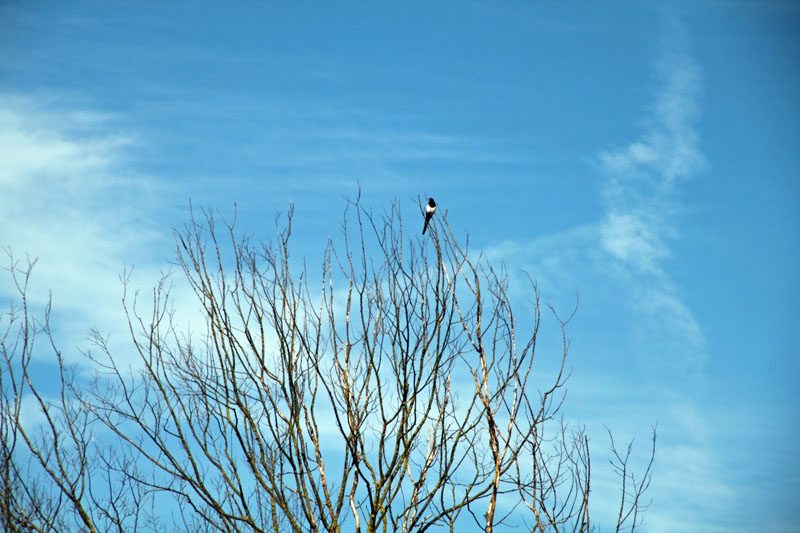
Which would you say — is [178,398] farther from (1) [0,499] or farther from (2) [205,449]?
(1) [0,499]

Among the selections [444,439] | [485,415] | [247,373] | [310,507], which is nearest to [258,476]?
[310,507]

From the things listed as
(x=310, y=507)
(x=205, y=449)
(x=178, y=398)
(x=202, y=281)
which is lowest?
(x=310, y=507)

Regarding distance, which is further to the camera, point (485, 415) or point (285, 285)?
point (285, 285)

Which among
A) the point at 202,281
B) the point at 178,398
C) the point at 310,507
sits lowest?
the point at 310,507

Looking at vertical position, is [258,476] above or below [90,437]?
below

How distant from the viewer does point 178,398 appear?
14.2ft

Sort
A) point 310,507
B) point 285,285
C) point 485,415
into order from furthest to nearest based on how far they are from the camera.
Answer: point 285,285 → point 485,415 → point 310,507

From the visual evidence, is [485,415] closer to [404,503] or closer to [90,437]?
[404,503]

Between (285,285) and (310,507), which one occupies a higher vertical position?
(285,285)

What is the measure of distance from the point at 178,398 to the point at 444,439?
1.71 m

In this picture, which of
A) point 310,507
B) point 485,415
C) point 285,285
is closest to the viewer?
point 310,507

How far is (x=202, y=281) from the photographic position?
452 centimetres

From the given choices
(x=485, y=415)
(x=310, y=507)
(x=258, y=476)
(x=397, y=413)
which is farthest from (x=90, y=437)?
(x=485, y=415)

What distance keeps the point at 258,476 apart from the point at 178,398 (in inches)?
30.9
